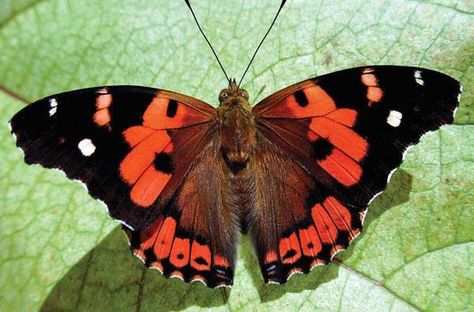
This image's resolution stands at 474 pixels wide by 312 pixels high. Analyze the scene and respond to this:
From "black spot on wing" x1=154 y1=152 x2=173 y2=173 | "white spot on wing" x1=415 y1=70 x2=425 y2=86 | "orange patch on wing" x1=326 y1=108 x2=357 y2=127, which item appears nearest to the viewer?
"white spot on wing" x1=415 y1=70 x2=425 y2=86

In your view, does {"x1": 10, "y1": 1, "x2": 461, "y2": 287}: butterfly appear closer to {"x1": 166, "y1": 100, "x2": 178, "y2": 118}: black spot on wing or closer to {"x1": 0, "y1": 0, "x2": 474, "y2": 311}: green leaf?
{"x1": 166, "y1": 100, "x2": 178, "y2": 118}: black spot on wing

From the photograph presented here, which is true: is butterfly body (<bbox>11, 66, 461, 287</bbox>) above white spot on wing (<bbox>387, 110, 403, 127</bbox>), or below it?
below

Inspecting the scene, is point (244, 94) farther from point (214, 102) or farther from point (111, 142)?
point (111, 142)

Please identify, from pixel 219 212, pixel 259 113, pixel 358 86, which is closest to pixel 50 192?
pixel 219 212

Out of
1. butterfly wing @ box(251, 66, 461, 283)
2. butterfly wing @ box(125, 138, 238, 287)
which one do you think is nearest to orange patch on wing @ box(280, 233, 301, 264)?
butterfly wing @ box(251, 66, 461, 283)

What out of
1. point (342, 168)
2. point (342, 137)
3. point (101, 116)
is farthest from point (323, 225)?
point (101, 116)

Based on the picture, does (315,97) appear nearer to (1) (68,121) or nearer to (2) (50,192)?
(1) (68,121)
